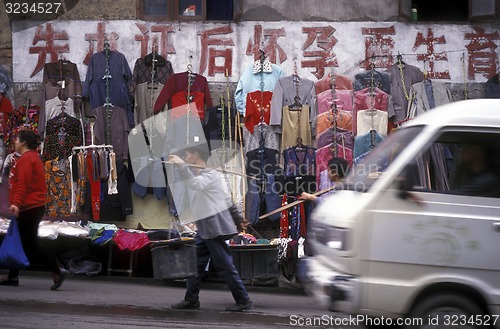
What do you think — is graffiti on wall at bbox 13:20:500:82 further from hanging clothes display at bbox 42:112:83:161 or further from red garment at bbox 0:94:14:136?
hanging clothes display at bbox 42:112:83:161

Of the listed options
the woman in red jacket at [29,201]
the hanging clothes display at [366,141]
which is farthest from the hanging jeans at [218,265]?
the hanging clothes display at [366,141]

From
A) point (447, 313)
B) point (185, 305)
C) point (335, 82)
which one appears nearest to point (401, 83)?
point (335, 82)

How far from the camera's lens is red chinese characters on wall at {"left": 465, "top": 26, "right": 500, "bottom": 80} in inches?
546

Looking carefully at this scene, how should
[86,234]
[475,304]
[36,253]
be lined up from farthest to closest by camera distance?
1. [86,234]
2. [36,253]
3. [475,304]

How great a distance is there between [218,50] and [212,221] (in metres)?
5.31

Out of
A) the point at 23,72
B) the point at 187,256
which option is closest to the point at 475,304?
the point at 187,256

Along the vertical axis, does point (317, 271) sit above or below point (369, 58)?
below

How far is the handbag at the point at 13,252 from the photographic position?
32.9 feet

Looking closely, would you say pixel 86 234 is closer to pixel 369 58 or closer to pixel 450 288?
pixel 369 58

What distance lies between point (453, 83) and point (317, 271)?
7.82 metres

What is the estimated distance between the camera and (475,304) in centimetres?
625

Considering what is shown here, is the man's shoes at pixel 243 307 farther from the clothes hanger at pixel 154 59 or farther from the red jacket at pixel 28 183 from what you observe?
the clothes hanger at pixel 154 59

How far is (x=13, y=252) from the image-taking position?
1002 cm

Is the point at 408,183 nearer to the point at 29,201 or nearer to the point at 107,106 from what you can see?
the point at 29,201
